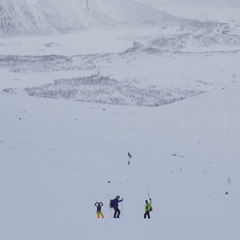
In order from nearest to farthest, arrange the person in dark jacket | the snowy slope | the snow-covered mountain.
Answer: the snowy slope, the person in dark jacket, the snow-covered mountain

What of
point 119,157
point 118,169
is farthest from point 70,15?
point 118,169

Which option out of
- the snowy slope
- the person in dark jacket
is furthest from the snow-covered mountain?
the person in dark jacket

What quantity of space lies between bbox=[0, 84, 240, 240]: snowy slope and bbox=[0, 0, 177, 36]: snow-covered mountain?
84802mm

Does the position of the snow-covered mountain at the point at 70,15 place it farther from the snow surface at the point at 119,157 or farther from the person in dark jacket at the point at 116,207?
the person in dark jacket at the point at 116,207

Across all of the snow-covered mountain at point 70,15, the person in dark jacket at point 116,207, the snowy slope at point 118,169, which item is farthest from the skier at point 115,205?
the snow-covered mountain at point 70,15

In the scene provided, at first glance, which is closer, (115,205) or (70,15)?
(115,205)

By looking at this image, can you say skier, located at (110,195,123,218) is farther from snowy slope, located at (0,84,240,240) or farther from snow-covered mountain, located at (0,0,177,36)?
snow-covered mountain, located at (0,0,177,36)

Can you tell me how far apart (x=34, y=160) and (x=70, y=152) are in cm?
351

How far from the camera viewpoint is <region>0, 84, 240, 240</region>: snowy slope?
51.6 feet

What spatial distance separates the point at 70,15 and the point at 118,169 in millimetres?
120930

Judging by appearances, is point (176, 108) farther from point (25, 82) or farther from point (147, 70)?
point (147, 70)

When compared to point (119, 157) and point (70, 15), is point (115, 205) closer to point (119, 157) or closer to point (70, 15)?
point (119, 157)

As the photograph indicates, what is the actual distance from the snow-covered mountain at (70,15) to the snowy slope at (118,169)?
84.8 meters

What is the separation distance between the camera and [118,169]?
2398 centimetres
